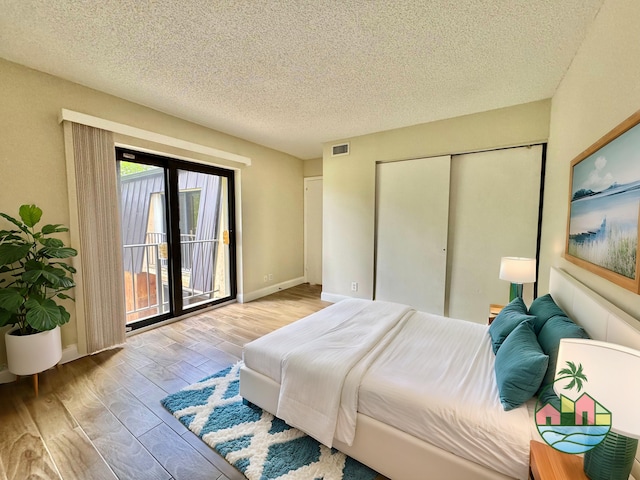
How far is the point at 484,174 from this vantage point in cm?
311

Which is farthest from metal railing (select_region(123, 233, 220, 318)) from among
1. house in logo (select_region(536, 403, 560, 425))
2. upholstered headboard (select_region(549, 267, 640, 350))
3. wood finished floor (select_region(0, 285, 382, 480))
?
upholstered headboard (select_region(549, 267, 640, 350))

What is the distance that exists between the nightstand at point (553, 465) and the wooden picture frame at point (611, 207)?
66 centimetres

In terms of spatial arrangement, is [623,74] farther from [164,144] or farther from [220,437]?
[164,144]

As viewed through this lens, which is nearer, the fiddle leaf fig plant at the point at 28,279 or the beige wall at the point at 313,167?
the fiddle leaf fig plant at the point at 28,279

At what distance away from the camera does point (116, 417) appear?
181cm

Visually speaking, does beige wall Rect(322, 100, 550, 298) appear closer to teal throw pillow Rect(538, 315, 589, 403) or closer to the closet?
the closet

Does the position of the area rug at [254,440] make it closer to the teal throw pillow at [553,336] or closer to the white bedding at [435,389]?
the white bedding at [435,389]

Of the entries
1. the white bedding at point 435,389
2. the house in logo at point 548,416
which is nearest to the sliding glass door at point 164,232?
the white bedding at point 435,389

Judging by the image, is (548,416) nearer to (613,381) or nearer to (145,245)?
(613,381)

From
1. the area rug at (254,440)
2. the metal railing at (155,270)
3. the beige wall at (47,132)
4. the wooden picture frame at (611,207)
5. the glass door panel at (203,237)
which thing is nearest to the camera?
the wooden picture frame at (611,207)

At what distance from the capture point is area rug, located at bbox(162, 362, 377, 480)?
4.66 ft

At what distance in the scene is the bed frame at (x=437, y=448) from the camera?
1.06 m

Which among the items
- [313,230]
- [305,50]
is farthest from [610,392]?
[313,230]

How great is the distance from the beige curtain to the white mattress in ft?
8.95
